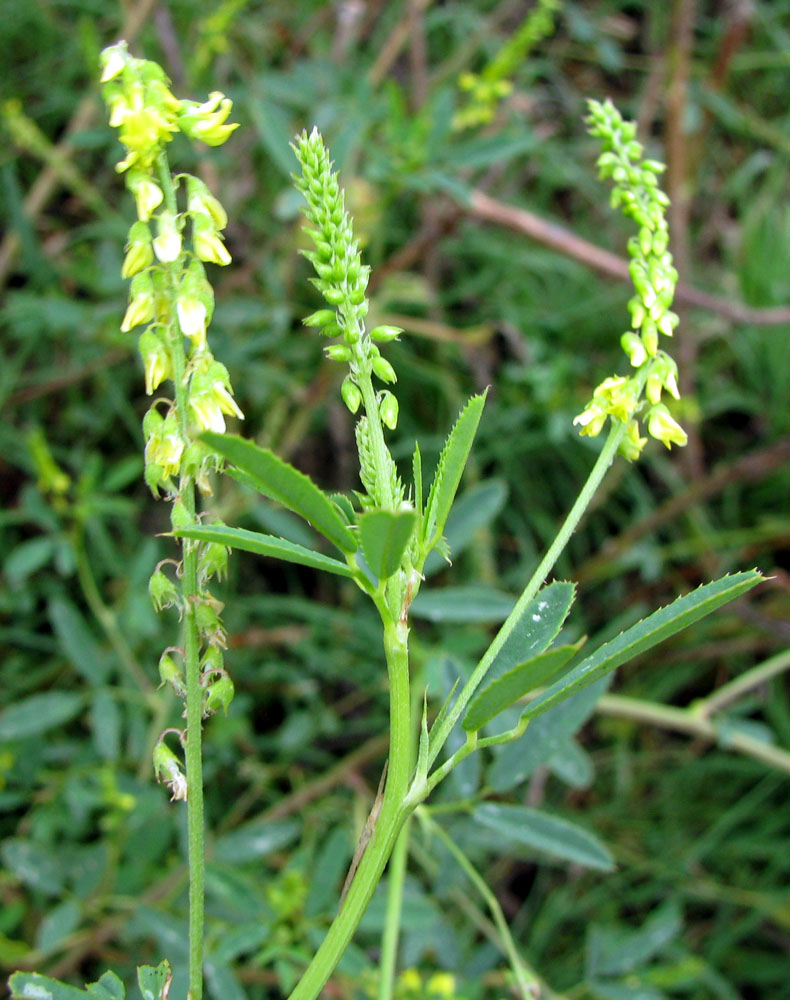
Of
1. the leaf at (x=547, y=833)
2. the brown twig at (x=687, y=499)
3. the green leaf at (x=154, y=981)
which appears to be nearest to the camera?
the green leaf at (x=154, y=981)

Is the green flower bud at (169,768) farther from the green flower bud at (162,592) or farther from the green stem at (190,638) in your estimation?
the green flower bud at (162,592)

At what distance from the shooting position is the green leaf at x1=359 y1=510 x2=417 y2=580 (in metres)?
0.67

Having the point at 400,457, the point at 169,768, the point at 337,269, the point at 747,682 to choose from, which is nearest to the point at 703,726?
the point at 747,682

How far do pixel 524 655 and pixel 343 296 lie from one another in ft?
1.35

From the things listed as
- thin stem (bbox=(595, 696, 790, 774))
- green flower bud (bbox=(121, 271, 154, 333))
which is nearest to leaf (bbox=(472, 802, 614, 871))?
thin stem (bbox=(595, 696, 790, 774))

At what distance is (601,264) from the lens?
244 cm

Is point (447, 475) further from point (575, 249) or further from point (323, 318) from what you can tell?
point (575, 249)

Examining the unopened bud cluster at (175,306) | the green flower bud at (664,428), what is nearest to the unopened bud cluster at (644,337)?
the green flower bud at (664,428)

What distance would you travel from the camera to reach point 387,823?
0.79 m

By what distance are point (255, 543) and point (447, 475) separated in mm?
184

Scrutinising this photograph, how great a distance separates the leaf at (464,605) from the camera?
1816 millimetres

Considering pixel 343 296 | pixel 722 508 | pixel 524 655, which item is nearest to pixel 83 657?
pixel 524 655

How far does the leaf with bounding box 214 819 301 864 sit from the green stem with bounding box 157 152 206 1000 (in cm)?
99

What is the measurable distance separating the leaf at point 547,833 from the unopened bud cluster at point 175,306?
70 centimetres
